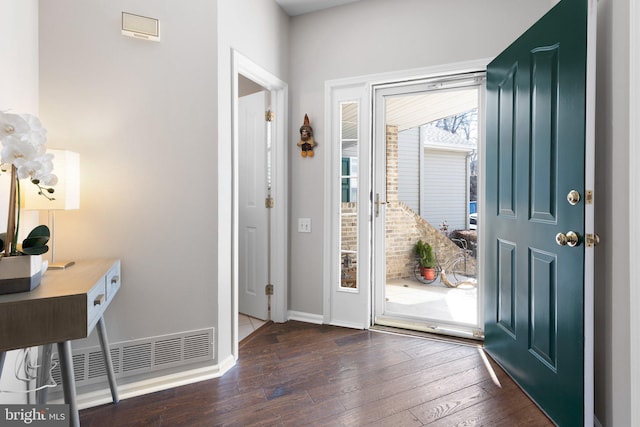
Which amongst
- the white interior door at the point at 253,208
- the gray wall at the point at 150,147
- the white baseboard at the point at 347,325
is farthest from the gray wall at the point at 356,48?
the gray wall at the point at 150,147

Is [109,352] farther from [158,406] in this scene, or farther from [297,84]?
[297,84]

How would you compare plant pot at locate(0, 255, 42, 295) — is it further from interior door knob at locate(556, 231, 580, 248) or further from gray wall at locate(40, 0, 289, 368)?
interior door knob at locate(556, 231, 580, 248)

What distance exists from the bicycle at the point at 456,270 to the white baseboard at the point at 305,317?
1.03 meters

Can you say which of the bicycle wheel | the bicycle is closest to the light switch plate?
the bicycle

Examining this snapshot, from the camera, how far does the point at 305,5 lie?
2.86 meters

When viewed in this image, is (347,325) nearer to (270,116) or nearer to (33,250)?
(270,116)

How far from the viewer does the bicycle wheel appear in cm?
291

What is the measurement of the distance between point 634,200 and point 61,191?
8.08ft

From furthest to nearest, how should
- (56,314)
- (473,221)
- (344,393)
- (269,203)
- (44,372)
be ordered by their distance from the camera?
(269,203) → (473,221) → (344,393) → (44,372) → (56,314)

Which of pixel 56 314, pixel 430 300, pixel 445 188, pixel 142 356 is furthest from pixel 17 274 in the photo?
pixel 430 300

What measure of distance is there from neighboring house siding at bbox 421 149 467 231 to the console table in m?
2.56

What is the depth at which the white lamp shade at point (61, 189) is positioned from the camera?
57.7 inches

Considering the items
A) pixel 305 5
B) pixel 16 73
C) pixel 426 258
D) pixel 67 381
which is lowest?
pixel 67 381

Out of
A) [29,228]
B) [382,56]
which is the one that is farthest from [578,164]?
[29,228]
